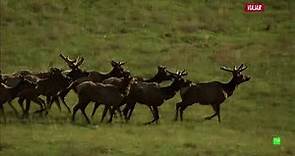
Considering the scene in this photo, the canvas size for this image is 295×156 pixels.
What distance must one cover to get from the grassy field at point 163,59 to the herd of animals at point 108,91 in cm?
50

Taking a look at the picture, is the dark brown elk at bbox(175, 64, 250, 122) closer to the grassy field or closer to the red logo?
the grassy field

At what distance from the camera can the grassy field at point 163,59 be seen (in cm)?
2284

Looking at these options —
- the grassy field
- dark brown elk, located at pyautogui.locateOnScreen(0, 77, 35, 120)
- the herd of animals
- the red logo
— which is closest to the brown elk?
the herd of animals

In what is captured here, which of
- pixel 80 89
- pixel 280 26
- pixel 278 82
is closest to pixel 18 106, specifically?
pixel 80 89

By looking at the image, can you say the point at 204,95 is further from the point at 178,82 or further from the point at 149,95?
the point at 149,95

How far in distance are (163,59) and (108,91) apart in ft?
38.7

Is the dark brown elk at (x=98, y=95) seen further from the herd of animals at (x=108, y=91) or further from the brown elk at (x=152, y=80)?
the brown elk at (x=152, y=80)

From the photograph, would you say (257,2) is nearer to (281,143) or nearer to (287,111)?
(287,111)

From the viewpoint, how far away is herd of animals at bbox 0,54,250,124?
2623cm

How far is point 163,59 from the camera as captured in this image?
3788 centimetres

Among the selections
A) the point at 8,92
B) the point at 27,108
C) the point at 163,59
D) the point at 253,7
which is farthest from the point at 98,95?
the point at 253,7

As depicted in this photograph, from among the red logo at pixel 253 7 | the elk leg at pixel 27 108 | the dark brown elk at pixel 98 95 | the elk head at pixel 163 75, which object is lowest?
the elk leg at pixel 27 108

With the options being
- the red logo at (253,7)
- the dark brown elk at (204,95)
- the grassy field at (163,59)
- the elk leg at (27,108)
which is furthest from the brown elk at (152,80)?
the red logo at (253,7)

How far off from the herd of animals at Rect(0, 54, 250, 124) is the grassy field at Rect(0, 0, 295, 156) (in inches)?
19.8
